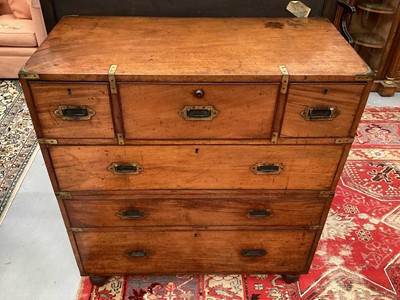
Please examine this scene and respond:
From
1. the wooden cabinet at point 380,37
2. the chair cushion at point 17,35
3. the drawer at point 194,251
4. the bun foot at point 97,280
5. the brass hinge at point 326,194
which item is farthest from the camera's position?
the chair cushion at point 17,35

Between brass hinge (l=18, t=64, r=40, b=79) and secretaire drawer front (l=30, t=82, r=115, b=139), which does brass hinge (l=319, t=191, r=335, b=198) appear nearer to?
secretaire drawer front (l=30, t=82, r=115, b=139)

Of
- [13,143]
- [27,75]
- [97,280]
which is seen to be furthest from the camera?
[13,143]

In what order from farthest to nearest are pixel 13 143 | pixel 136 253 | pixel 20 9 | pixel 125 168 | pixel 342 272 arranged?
pixel 20 9, pixel 13 143, pixel 342 272, pixel 136 253, pixel 125 168

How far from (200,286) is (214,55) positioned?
115 centimetres

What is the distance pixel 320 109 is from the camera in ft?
3.93

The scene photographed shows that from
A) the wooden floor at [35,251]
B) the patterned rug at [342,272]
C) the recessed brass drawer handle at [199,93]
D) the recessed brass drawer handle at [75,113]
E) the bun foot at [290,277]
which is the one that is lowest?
the wooden floor at [35,251]

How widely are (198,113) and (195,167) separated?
0.23 m

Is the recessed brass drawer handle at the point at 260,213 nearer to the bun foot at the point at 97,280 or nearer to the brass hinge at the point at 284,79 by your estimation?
the brass hinge at the point at 284,79

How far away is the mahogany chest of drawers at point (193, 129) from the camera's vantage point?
3.75 feet

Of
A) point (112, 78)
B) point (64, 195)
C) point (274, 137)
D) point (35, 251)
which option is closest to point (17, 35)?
point (35, 251)

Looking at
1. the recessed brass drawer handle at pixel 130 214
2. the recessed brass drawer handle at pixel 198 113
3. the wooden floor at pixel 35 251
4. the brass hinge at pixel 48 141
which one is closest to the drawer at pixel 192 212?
the recessed brass drawer handle at pixel 130 214

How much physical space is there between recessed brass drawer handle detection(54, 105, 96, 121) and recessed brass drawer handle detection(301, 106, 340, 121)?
2.31 ft

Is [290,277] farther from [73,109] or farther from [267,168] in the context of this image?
[73,109]

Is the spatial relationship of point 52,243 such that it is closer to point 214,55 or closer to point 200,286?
point 200,286
